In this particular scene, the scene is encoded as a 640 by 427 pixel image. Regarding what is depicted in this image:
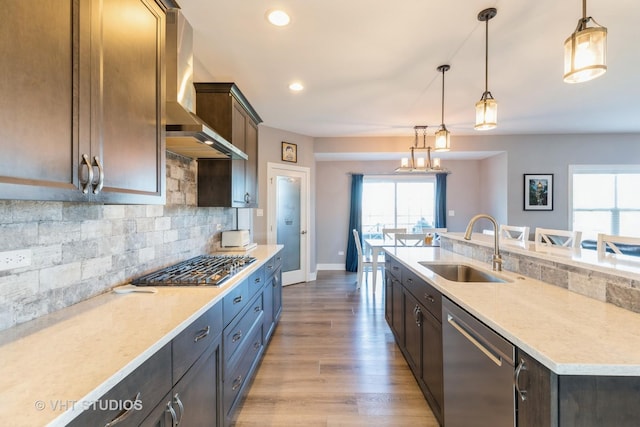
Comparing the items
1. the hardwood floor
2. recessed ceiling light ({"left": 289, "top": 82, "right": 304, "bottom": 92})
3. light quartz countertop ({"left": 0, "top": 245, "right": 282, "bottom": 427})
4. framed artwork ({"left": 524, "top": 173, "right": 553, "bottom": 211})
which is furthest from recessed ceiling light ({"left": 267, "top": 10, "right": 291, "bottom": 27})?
framed artwork ({"left": 524, "top": 173, "right": 553, "bottom": 211})

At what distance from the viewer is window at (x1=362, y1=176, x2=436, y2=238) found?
6207 mm

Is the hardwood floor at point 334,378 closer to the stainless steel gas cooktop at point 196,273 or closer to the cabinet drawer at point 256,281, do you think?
the cabinet drawer at point 256,281

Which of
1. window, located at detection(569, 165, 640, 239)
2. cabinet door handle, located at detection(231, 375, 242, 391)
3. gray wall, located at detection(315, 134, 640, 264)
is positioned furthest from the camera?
window, located at detection(569, 165, 640, 239)

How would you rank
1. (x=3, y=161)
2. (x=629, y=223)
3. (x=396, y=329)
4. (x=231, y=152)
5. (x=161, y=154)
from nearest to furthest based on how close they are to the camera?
(x=3, y=161), (x=161, y=154), (x=231, y=152), (x=396, y=329), (x=629, y=223)

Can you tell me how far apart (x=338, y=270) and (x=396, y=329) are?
11.5 ft

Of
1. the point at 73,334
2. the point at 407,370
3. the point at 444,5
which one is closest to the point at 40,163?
the point at 73,334

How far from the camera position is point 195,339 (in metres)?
1.16

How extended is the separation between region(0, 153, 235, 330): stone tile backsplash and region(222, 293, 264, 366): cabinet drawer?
27.2 inches

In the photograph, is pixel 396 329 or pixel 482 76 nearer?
pixel 396 329

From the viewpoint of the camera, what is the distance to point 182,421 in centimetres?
106

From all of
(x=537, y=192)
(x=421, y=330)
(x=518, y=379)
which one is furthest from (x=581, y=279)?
(x=537, y=192)

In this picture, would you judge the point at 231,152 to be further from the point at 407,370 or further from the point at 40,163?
the point at 407,370

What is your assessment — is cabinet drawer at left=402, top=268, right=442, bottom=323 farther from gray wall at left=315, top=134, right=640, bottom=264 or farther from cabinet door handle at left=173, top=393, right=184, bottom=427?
gray wall at left=315, top=134, right=640, bottom=264

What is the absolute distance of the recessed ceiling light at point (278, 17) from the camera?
6.26ft
